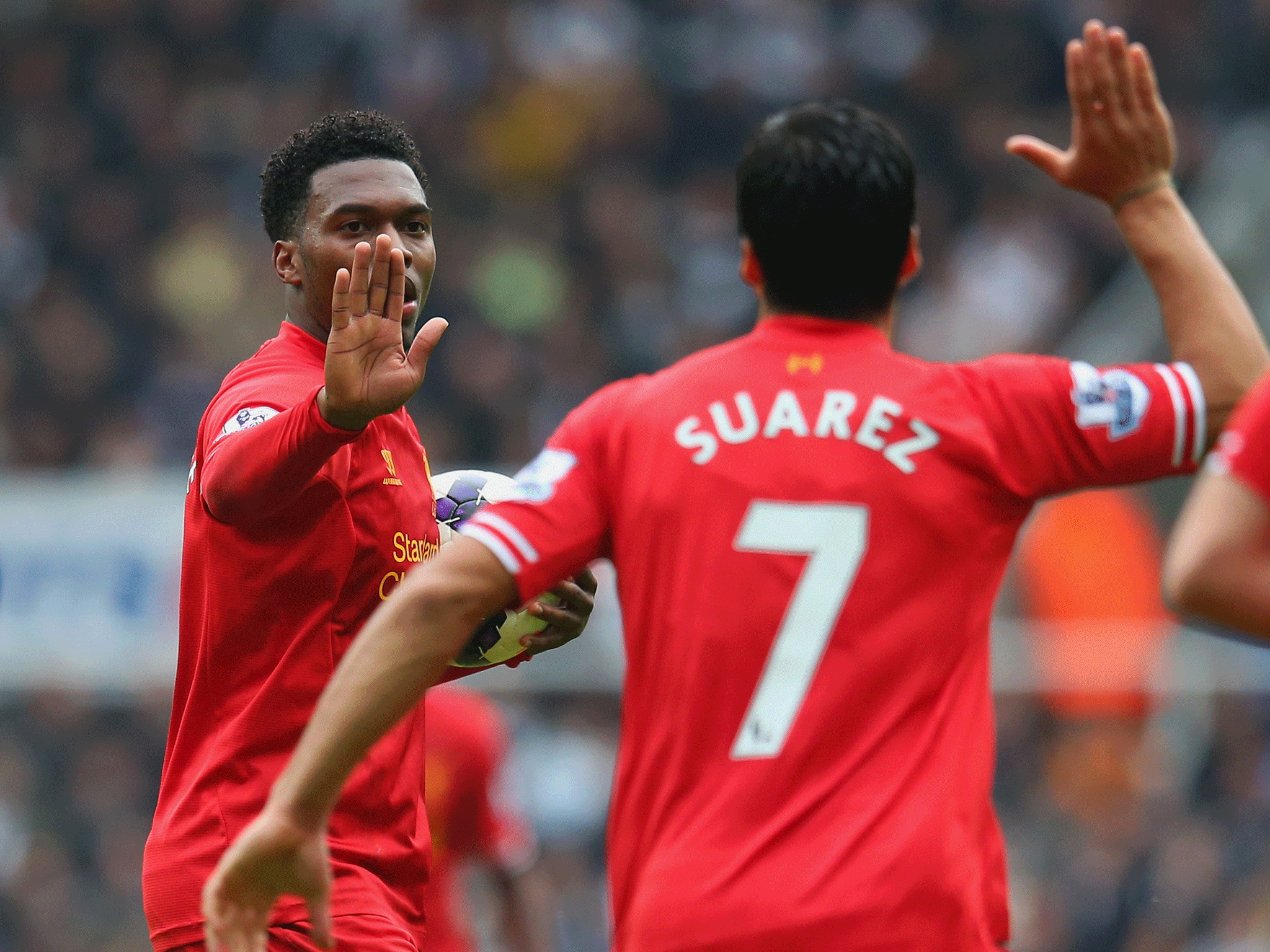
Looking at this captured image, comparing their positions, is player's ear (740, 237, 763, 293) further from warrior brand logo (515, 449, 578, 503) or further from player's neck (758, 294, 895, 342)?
warrior brand logo (515, 449, 578, 503)

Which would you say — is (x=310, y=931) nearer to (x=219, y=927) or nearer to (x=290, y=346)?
(x=219, y=927)

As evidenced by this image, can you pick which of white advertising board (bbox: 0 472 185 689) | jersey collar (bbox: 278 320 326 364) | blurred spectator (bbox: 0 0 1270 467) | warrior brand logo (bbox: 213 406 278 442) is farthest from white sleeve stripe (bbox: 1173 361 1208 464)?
blurred spectator (bbox: 0 0 1270 467)

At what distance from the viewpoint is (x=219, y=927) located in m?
3.26

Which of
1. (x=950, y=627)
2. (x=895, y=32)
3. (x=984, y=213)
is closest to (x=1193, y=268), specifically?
(x=950, y=627)

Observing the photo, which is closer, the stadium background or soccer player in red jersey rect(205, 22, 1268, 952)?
soccer player in red jersey rect(205, 22, 1268, 952)

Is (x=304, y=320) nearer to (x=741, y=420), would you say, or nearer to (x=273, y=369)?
(x=273, y=369)

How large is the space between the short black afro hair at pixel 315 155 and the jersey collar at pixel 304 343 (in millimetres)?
241

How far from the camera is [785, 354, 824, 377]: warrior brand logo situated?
10.8 feet

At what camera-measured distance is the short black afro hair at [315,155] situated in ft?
15.5

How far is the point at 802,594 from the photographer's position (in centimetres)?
316

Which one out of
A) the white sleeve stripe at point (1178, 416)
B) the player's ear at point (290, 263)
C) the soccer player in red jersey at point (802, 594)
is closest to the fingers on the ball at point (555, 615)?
the player's ear at point (290, 263)

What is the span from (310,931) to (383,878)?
0.26 metres

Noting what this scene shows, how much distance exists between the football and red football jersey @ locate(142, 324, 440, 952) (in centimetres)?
40

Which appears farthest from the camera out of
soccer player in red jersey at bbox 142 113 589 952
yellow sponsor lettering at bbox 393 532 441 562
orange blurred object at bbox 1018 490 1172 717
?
orange blurred object at bbox 1018 490 1172 717
